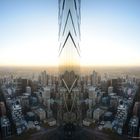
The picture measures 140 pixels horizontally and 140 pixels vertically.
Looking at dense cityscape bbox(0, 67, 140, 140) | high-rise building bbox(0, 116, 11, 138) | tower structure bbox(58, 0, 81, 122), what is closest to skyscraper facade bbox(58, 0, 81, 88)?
tower structure bbox(58, 0, 81, 122)

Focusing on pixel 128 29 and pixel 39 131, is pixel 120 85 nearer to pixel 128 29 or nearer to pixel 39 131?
pixel 128 29

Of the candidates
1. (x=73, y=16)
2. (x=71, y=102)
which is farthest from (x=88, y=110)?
(x=73, y=16)

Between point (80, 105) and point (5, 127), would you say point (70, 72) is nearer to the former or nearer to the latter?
point (80, 105)

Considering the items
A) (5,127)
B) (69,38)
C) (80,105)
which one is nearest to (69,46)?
(69,38)

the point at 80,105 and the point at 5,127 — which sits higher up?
the point at 80,105

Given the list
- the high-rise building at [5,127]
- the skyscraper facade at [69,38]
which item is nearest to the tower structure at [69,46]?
the skyscraper facade at [69,38]

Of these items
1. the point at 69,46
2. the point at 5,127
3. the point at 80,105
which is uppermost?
the point at 69,46

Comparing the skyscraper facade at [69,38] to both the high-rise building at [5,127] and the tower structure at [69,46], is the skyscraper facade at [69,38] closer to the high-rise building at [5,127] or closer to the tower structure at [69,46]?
the tower structure at [69,46]
